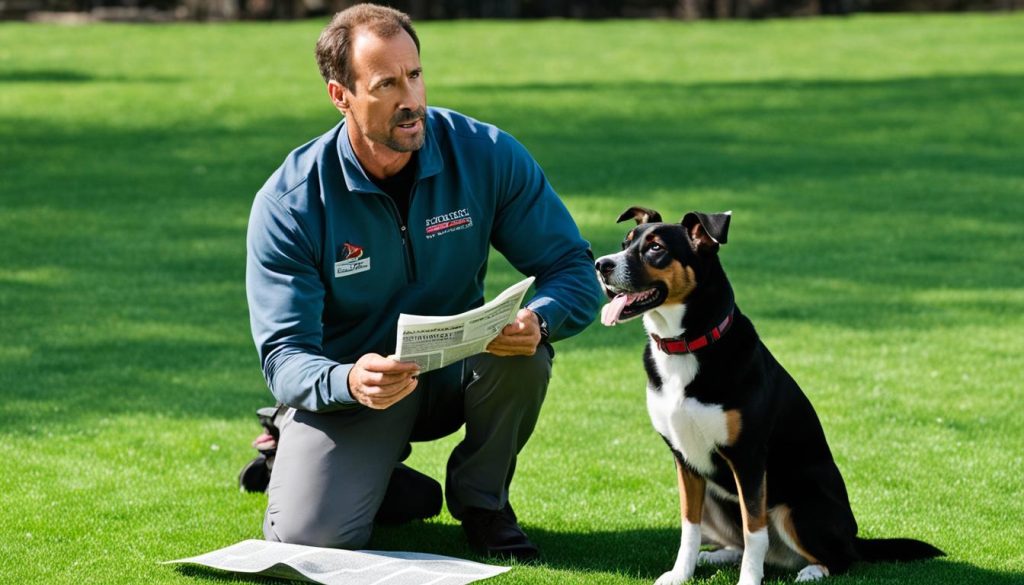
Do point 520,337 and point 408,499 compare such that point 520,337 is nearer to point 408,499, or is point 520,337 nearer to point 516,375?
point 516,375

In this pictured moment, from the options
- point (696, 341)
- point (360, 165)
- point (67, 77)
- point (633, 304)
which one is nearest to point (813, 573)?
point (696, 341)

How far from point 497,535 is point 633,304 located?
3.59ft

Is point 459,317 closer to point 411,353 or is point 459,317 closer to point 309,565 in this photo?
point 411,353

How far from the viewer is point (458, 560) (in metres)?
5.06

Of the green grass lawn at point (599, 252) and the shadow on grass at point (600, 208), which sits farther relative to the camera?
the shadow on grass at point (600, 208)

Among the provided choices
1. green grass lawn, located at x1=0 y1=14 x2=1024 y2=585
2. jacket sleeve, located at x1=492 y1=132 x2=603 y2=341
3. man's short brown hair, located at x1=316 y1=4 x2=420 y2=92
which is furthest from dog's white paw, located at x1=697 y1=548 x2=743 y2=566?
man's short brown hair, located at x1=316 y1=4 x2=420 y2=92

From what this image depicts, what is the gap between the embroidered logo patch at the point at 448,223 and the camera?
5.26m

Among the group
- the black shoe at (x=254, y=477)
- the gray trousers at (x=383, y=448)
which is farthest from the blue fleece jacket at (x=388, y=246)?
the black shoe at (x=254, y=477)

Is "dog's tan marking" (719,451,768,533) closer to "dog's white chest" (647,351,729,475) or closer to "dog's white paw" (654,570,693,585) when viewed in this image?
"dog's white chest" (647,351,729,475)

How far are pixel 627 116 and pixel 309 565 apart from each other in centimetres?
1370

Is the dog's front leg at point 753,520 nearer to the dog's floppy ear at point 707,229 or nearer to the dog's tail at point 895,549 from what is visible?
the dog's tail at point 895,549

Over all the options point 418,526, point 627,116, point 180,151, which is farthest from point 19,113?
point 418,526

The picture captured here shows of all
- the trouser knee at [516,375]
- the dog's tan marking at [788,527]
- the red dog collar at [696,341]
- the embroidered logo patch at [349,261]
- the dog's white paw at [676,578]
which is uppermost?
the embroidered logo patch at [349,261]

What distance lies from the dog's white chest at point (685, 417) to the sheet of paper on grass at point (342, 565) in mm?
681
